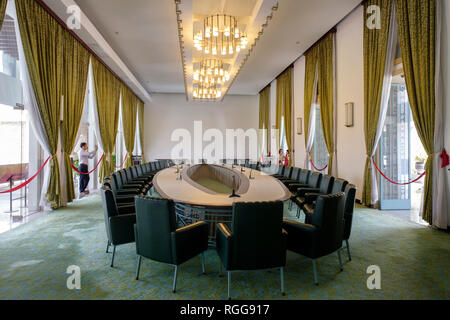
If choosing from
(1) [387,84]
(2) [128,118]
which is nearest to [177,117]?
(2) [128,118]

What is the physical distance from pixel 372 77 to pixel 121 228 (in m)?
5.20

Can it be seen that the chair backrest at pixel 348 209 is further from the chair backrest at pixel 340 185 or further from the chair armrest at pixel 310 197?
the chair armrest at pixel 310 197

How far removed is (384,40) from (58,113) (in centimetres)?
634

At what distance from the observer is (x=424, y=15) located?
3.86 meters

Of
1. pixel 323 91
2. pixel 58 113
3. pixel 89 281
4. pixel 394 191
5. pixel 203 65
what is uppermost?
pixel 203 65

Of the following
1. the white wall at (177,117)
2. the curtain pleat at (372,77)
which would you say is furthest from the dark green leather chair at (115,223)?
the white wall at (177,117)

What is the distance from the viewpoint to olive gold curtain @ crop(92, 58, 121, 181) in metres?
7.30

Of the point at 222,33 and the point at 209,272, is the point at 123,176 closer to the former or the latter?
the point at 209,272

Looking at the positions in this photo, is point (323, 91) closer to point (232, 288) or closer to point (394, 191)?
point (394, 191)

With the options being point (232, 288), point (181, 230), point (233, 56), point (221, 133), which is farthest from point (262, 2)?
point (221, 133)

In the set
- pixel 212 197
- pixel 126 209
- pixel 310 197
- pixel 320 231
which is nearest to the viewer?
pixel 320 231

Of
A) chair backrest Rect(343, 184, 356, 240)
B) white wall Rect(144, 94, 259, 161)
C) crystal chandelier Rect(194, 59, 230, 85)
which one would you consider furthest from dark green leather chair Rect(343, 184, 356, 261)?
white wall Rect(144, 94, 259, 161)

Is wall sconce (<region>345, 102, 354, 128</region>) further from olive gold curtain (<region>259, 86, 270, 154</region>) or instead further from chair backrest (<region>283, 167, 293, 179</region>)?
olive gold curtain (<region>259, 86, 270, 154</region>)

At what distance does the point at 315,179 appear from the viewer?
459cm
